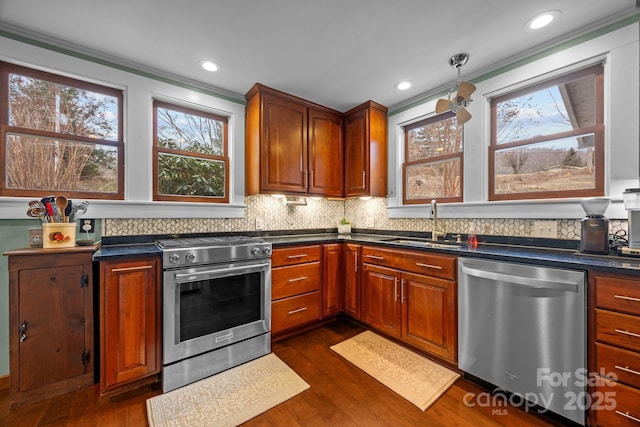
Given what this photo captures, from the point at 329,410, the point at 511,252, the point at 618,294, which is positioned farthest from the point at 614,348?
the point at 329,410

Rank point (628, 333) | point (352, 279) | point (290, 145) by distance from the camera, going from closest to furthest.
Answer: point (628, 333) → point (352, 279) → point (290, 145)

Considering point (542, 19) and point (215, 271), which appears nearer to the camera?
point (542, 19)

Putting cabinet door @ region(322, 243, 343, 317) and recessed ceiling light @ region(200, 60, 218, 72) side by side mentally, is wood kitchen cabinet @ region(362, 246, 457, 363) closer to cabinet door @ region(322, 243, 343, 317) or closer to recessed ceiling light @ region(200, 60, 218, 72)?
cabinet door @ region(322, 243, 343, 317)

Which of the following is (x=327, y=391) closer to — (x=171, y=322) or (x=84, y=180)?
(x=171, y=322)

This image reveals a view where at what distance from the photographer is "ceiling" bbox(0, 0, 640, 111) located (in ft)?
5.47

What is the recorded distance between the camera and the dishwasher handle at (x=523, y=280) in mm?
1456

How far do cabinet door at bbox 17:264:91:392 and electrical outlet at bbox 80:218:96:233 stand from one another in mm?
462

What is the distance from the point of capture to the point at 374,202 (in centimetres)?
346

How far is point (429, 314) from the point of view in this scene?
2.13m

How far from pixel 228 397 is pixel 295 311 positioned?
95 cm

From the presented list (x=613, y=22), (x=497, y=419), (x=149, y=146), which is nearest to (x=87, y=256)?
(x=149, y=146)

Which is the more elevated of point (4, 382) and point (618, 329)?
point (618, 329)

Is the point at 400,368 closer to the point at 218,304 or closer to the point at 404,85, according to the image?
the point at 218,304

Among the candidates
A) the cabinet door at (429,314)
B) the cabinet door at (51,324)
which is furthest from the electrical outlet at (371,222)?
the cabinet door at (51,324)
